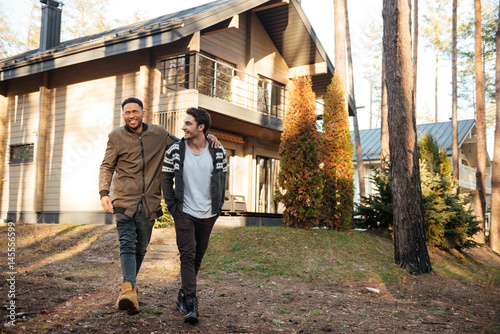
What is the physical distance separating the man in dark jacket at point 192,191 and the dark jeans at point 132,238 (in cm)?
29

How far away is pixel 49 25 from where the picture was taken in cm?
1652

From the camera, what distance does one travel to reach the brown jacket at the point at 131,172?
14.3ft

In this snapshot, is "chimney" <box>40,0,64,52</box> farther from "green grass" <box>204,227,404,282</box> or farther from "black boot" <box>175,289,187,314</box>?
"black boot" <box>175,289,187,314</box>

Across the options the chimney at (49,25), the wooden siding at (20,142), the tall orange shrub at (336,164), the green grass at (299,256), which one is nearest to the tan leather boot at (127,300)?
the green grass at (299,256)

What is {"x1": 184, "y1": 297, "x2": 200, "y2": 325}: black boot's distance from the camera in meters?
4.26

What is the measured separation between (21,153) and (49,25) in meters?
4.60

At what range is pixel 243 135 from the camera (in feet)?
56.4

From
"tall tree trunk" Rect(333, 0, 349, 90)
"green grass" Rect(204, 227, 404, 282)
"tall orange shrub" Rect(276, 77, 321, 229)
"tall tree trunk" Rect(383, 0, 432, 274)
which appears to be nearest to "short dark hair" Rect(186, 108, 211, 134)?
"green grass" Rect(204, 227, 404, 282)

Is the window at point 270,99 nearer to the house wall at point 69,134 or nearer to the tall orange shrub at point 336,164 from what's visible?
the tall orange shrub at point 336,164

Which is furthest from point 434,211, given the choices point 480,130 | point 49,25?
point 49,25

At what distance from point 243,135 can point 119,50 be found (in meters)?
6.08

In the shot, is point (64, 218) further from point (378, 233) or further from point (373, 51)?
point (373, 51)

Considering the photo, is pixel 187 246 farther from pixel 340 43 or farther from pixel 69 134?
pixel 340 43

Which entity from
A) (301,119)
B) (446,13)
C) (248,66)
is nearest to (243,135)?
(248,66)
